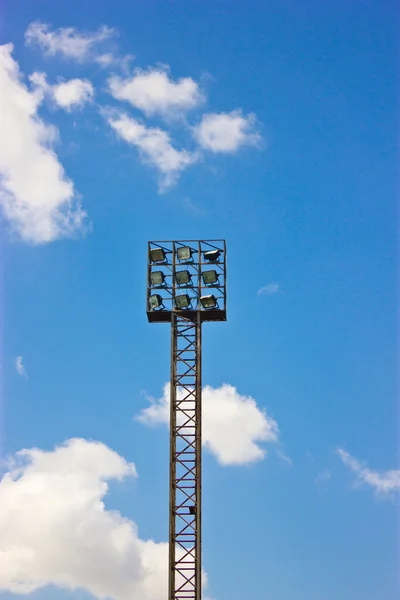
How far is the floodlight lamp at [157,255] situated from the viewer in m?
63.1

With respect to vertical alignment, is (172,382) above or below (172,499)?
above

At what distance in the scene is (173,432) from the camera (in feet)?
194

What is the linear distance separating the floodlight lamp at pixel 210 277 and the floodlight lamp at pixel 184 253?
1595mm

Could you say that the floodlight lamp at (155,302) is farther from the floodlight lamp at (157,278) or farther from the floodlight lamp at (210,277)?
the floodlight lamp at (210,277)

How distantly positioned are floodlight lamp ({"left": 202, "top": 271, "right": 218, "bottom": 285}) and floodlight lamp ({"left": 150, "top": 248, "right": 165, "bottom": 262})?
9.98 feet

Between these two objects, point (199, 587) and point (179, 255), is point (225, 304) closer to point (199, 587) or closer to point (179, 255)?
point (179, 255)

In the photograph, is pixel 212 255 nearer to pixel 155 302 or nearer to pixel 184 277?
pixel 184 277

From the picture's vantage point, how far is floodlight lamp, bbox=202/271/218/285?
62250mm

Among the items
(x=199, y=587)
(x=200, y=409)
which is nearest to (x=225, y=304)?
(x=200, y=409)

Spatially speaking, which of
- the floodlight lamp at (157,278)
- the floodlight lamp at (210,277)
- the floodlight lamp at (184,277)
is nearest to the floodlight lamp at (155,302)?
the floodlight lamp at (157,278)

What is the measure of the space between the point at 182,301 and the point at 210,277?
2372 mm

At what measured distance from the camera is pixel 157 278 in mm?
62781

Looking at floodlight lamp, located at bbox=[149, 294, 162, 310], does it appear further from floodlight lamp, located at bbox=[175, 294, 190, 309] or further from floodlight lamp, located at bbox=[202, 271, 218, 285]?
floodlight lamp, located at bbox=[202, 271, 218, 285]

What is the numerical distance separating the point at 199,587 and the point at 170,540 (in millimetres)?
3118
